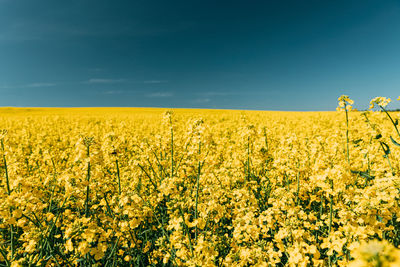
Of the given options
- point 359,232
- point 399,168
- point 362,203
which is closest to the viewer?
point 359,232

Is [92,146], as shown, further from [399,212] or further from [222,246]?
[399,212]

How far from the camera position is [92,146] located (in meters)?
3.03

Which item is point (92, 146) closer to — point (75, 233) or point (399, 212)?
point (75, 233)

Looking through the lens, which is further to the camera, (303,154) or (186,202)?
(303,154)

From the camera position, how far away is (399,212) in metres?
2.28

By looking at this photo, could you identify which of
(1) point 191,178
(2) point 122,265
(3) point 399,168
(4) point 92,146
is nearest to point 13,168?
(4) point 92,146

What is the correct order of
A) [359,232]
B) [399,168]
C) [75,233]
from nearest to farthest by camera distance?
[359,232] < [75,233] < [399,168]

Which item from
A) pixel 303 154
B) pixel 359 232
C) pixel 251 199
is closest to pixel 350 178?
pixel 359 232

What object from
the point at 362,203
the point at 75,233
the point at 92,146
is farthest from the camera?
the point at 92,146

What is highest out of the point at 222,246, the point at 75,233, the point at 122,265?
the point at 75,233

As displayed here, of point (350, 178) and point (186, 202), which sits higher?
point (350, 178)

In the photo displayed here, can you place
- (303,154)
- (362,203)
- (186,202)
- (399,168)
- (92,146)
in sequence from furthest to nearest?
(399,168), (303,154), (186,202), (92,146), (362,203)

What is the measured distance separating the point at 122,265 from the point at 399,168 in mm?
6198

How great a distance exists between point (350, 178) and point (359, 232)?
2.60ft
